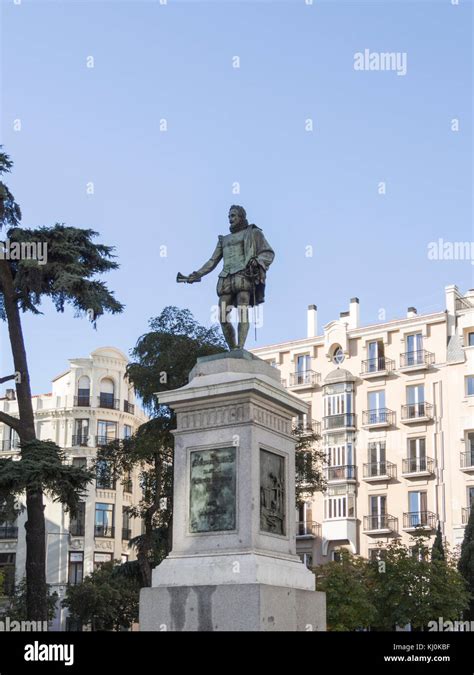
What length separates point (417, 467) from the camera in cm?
5912

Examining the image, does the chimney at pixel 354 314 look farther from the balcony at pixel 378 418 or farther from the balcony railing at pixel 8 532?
the balcony railing at pixel 8 532

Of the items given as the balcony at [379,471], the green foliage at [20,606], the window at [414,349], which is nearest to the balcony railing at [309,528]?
the balcony at [379,471]

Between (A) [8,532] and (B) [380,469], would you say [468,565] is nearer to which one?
(B) [380,469]

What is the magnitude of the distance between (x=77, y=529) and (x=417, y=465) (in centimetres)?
2215

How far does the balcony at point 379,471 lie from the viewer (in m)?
59.8

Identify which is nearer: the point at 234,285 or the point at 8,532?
the point at 234,285

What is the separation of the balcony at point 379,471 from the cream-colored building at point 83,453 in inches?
572

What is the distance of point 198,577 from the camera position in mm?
14742

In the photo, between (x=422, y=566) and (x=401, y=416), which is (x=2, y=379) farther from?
(x=401, y=416)

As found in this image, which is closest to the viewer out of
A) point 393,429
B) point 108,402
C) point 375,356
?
point 393,429

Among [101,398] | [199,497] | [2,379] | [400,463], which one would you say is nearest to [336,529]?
[400,463]

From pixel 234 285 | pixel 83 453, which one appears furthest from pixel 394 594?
pixel 83 453
